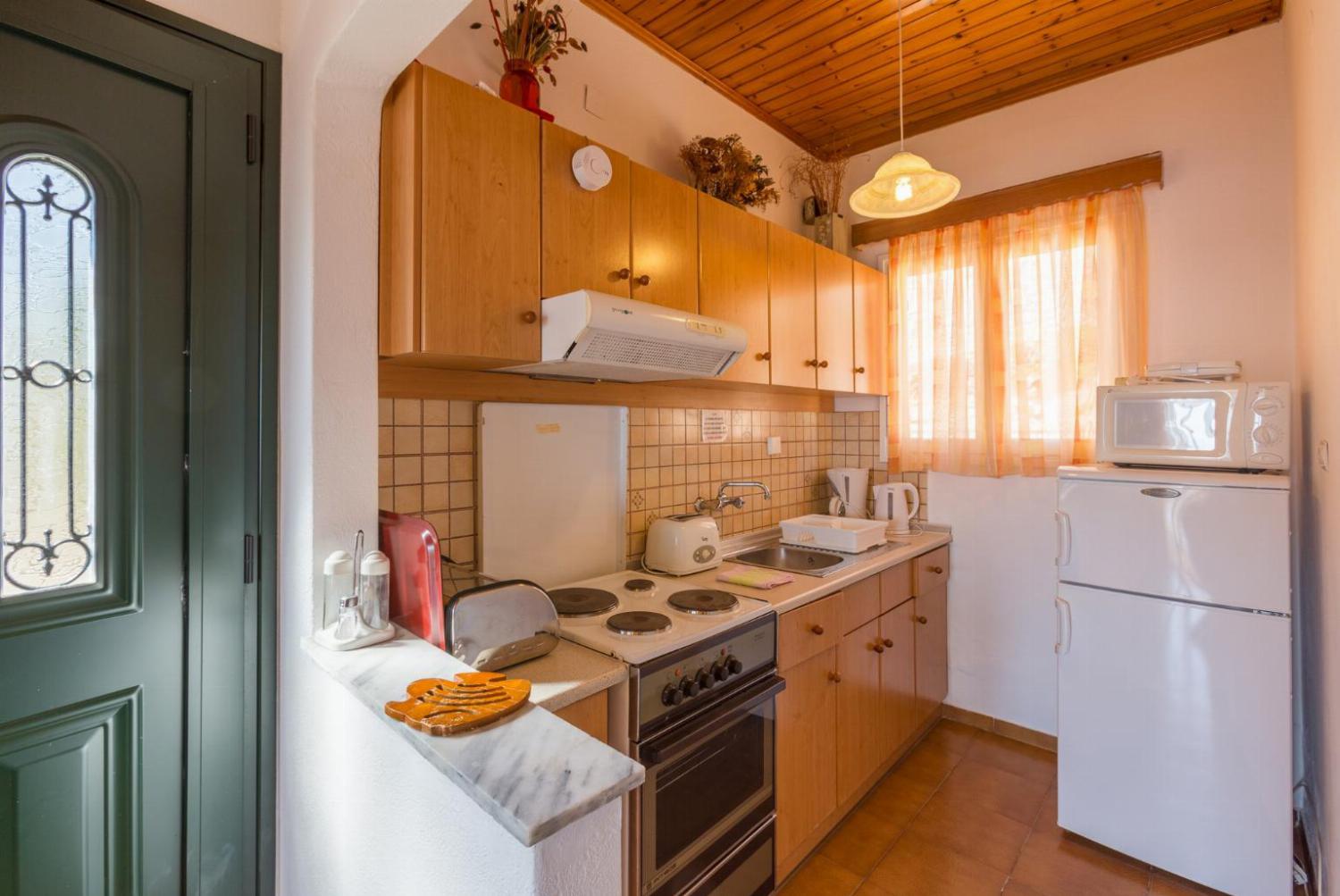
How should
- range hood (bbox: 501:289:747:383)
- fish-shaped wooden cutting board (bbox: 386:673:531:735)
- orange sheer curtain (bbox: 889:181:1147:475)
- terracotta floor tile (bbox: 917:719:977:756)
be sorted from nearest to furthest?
fish-shaped wooden cutting board (bbox: 386:673:531:735) → range hood (bbox: 501:289:747:383) → orange sheer curtain (bbox: 889:181:1147:475) → terracotta floor tile (bbox: 917:719:977:756)

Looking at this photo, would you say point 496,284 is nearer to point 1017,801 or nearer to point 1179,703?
point 1179,703

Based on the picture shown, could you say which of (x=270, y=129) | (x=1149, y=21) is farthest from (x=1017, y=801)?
A: (x=270, y=129)

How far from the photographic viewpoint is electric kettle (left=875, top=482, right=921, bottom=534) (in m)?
2.98

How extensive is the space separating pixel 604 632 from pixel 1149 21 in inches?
115

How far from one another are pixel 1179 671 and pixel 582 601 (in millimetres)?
1899

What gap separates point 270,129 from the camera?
141 centimetres


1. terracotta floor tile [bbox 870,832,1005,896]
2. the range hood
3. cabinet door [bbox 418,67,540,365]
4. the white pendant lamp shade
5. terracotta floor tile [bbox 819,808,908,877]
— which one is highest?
the white pendant lamp shade

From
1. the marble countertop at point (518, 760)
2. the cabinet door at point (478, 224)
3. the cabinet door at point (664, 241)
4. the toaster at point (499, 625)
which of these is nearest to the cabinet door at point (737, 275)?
the cabinet door at point (664, 241)

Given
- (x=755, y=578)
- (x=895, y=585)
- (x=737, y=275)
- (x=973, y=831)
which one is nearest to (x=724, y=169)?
(x=737, y=275)

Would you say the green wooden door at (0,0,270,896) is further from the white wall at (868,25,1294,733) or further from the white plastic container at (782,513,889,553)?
the white wall at (868,25,1294,733)

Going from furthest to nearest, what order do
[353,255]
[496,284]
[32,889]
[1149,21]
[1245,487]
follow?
1. [1149,21]
2. [1245,487]
3. [496,284]
4. [353,255]
5. [32,889]

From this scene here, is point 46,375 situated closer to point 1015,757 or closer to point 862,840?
point 862,840

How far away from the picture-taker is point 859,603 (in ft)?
7.38

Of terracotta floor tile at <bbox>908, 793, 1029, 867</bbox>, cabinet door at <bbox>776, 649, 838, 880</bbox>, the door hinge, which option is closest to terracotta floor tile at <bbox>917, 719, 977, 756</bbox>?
terracotta floor tile at <bbox>908, 793, 1029, 867</bbox>
